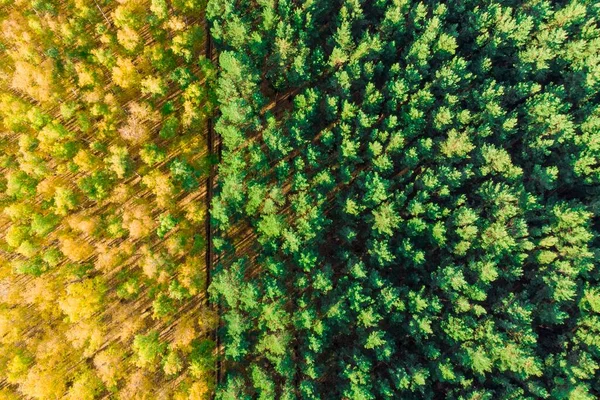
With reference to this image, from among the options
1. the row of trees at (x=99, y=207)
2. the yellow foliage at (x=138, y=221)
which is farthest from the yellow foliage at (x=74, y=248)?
the yellow foliage at (x=138, y=221)

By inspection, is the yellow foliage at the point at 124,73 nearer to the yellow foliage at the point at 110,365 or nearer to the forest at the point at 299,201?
the forest at the point at 299,201

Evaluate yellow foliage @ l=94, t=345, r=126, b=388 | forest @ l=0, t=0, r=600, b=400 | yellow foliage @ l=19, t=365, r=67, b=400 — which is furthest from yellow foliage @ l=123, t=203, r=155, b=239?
yellow foliage @ l=19, t=365, r=67, b=400

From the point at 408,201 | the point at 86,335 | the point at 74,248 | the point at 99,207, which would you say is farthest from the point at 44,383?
the point at 408,201

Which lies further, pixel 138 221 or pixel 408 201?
pixel 408 201

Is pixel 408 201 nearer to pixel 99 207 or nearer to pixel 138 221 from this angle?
pixel 138 221

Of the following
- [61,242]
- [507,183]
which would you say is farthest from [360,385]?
[61,242]
